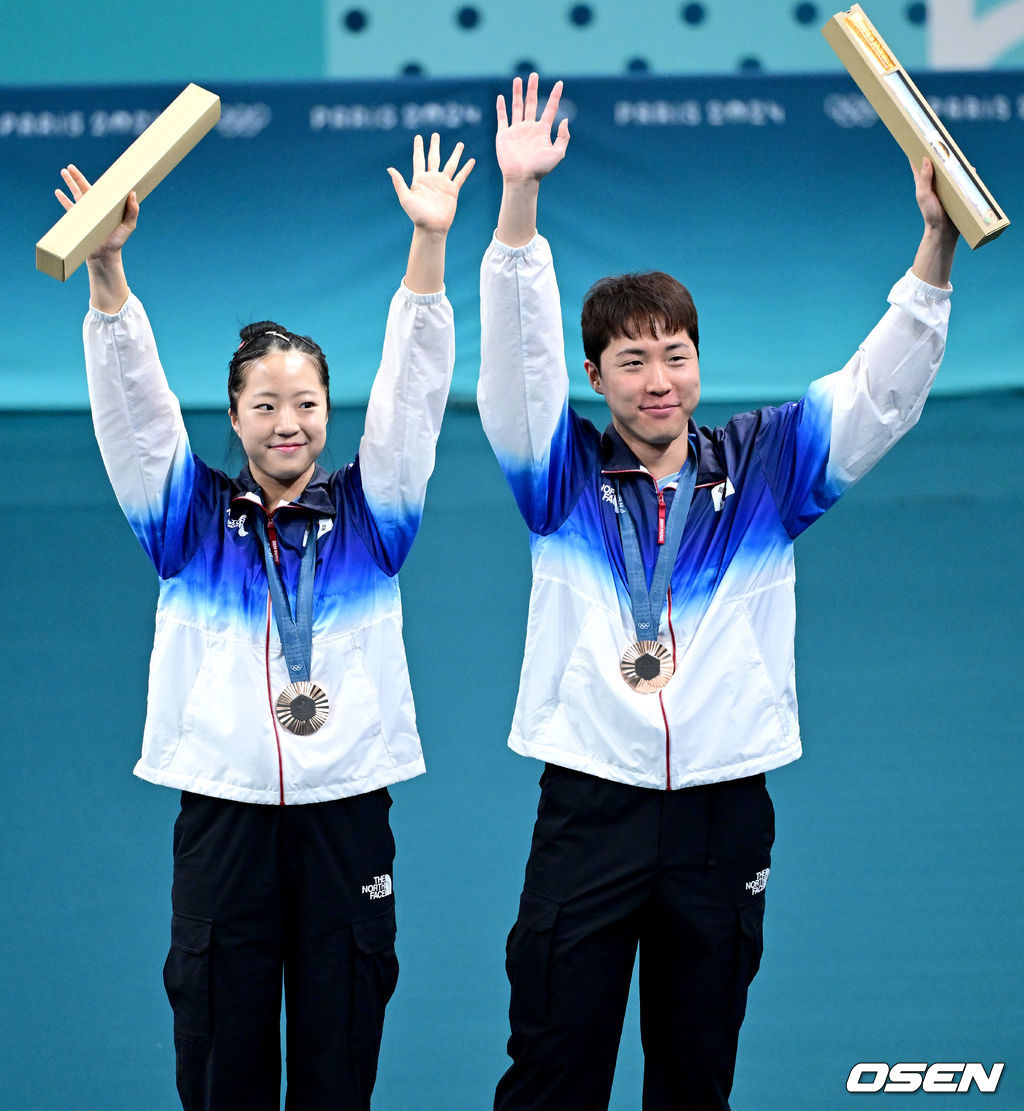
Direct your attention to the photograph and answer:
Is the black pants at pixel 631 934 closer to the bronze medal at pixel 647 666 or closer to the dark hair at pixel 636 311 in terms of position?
the bronze medal at pixel 647 666

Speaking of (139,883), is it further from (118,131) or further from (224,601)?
(118,131)

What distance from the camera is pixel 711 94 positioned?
9430 mm

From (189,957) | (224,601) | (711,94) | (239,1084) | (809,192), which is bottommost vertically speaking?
(239,1084)

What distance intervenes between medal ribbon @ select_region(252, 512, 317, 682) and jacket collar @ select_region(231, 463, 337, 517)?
3.5 inches

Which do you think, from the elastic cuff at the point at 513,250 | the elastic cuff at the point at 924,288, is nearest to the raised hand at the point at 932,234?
the elastic cuff at the point at 924,288

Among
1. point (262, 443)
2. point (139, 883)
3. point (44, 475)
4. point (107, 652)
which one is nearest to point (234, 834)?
point (262, 443)

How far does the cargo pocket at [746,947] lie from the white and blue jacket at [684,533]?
0.29 metres

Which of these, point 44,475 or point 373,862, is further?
point 44,475

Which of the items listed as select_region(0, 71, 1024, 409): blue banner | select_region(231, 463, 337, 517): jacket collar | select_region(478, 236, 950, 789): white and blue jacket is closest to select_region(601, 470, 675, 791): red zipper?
select_region(478, 236, 950, 789): white and blue jacket

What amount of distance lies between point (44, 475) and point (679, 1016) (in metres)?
5.62

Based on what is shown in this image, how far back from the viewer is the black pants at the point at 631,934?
315 centimetres

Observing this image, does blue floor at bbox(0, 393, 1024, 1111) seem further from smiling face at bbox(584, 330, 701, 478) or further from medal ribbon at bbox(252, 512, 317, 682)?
smiling face at bbox(584, 330, 701, 478)

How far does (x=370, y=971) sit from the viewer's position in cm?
326

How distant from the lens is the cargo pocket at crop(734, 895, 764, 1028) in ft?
10.5
